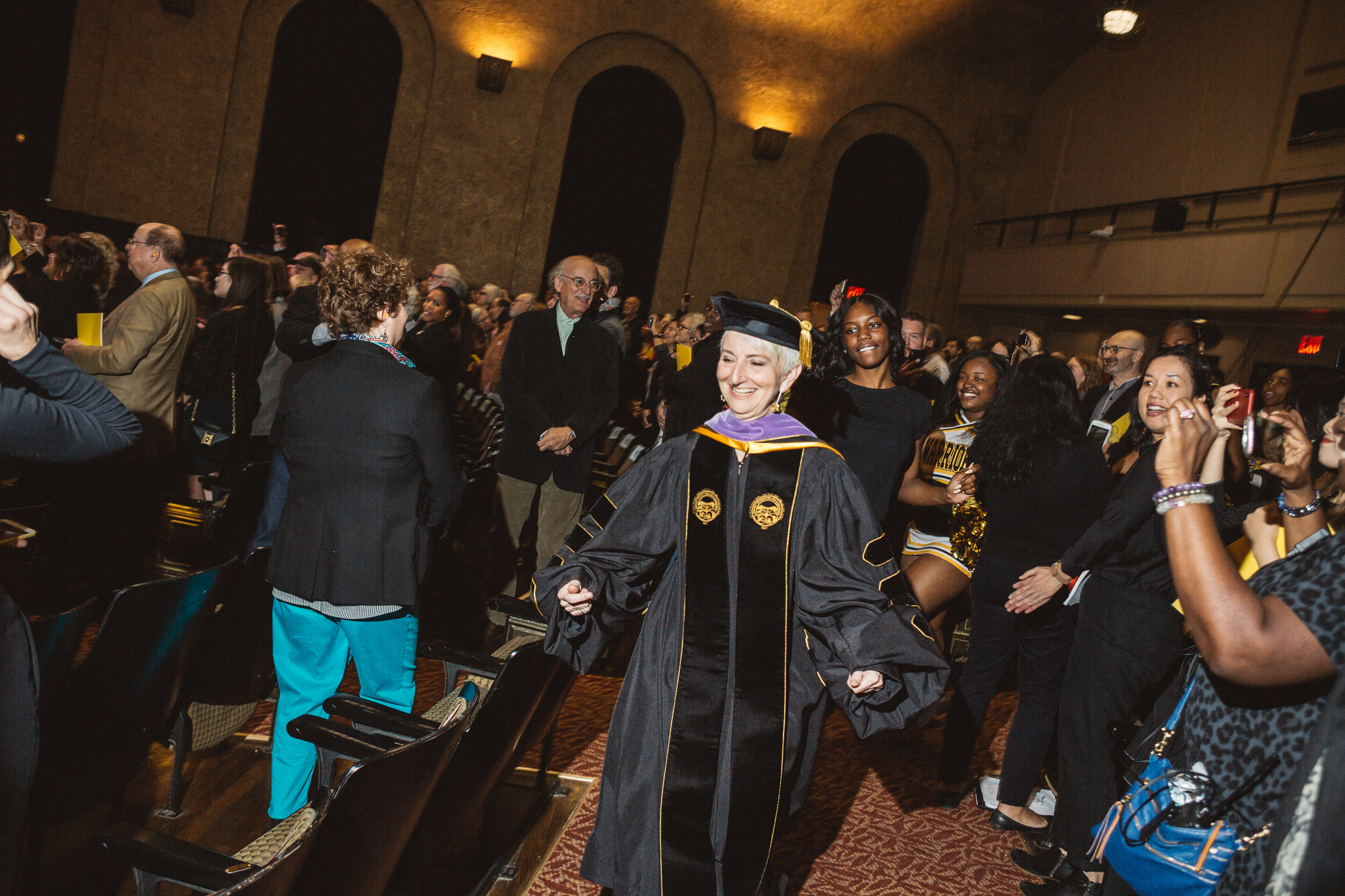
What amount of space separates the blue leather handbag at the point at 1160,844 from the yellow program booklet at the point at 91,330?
4020 millimetres

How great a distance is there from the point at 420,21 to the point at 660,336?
5.98m

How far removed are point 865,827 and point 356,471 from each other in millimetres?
2443

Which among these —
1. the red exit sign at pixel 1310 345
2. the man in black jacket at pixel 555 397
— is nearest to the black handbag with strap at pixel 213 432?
the man in black jacket at pixel 555 397

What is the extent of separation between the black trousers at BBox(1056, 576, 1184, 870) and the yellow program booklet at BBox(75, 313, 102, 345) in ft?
13.4

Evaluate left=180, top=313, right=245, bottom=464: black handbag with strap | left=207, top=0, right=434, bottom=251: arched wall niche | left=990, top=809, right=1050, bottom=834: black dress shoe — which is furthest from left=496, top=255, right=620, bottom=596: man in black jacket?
left=207, top=0, right=434, bottom=251: arched wall niche

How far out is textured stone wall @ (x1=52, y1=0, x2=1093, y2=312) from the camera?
1185 centimetres

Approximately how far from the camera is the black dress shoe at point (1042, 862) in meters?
3.31

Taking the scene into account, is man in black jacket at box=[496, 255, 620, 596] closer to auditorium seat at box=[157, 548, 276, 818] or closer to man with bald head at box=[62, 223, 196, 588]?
man with bald head at box=[62, 223, 196, 588]

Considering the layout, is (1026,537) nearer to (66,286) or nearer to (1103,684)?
(1103,684)

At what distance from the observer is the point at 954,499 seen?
140 inches

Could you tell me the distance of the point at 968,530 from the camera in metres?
3.81

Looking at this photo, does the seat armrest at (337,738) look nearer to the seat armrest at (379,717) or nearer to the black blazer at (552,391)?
the seat armrest at (379,717)

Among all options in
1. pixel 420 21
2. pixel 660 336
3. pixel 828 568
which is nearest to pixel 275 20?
pixel 420 21

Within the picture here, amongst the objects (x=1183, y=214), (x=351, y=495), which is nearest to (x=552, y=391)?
(x=351, y=495)
